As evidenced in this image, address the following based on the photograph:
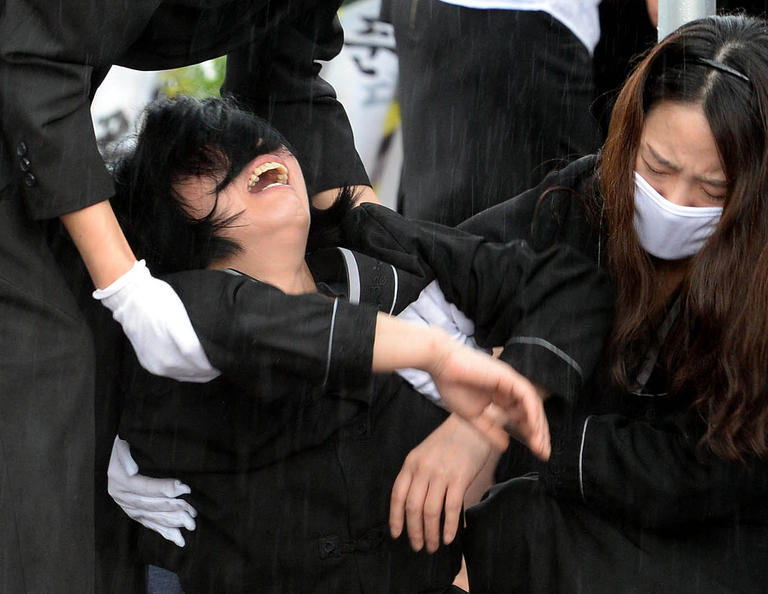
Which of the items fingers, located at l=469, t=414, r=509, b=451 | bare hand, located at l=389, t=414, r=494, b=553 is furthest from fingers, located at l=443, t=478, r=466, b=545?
fingers, located at l=469, t=414, r=509, b=451

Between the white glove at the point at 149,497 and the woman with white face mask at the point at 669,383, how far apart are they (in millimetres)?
440

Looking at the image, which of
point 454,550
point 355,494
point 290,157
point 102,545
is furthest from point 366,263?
point 102,545

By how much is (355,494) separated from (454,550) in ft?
0.87

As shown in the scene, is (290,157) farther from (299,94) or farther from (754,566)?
(754,566)

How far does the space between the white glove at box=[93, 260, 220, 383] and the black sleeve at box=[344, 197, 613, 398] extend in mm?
559

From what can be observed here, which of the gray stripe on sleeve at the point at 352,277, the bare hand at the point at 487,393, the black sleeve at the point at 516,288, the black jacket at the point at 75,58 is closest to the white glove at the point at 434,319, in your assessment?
the black sleeve at the point at 516,288

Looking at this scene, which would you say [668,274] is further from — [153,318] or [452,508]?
[153,318]

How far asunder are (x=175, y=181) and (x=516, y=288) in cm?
71

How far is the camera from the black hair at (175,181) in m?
2.24

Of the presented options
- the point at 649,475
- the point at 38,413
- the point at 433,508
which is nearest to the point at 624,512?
the point at 649,475

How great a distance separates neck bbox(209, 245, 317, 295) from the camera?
7.35 ft

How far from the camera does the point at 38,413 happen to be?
1.93 meters

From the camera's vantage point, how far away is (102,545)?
7.89 feet

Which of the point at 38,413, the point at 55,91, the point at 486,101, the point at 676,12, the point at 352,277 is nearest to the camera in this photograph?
the point at 55,91
